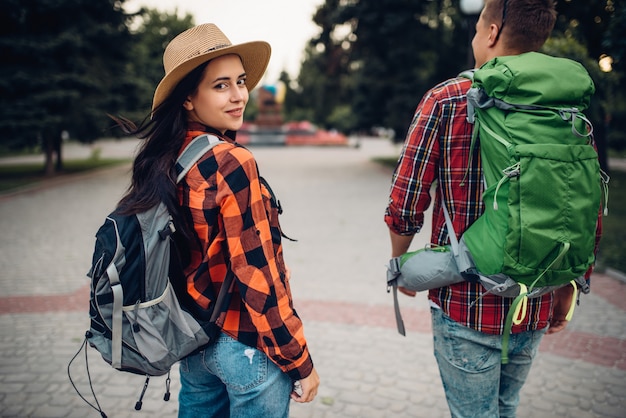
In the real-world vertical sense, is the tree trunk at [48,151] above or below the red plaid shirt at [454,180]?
below

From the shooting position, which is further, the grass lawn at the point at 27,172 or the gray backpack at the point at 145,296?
the grass lawn at the point at 27,172

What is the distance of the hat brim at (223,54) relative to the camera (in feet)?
5.23

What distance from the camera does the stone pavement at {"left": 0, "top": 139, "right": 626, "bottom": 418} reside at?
331 cm

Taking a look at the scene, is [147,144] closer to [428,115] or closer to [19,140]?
[428,115]

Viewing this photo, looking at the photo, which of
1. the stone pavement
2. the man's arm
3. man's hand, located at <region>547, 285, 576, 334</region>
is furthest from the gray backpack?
the stone pavement

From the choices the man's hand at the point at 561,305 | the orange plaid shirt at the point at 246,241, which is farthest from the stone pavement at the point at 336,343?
the orange plaid shirt at the point at 246,241

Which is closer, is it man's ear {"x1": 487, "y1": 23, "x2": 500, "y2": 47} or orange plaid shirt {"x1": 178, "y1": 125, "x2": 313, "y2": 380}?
orange plaid shirt {"x1": 178, "y1": 125, "x2": 313, "y2": 380}

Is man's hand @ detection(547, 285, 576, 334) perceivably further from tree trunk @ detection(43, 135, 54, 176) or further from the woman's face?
tree trunk @ detection(43, 135, 54, 176)

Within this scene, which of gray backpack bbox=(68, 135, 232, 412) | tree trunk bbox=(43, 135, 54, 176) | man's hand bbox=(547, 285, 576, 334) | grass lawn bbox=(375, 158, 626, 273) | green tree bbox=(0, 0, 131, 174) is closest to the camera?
gray backpack bbox=(68, 135, 232, 412)

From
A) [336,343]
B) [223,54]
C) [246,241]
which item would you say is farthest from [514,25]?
[336,343]

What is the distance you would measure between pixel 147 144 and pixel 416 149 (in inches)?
37.6

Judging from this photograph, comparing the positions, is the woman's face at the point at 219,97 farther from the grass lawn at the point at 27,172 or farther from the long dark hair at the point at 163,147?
the grass lawn at the point at 27,172

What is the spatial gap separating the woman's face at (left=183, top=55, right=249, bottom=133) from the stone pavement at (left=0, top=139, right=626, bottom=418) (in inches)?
90.6

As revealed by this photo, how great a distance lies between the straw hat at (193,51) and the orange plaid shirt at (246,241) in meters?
0.31
